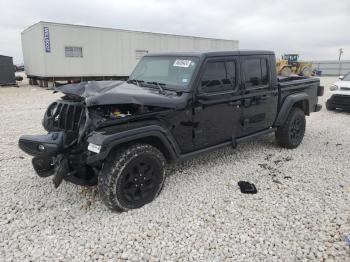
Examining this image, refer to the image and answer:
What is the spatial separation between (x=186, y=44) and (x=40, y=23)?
31.5 ft

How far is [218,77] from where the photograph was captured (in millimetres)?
4258

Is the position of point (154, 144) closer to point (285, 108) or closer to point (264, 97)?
point (264, 97)

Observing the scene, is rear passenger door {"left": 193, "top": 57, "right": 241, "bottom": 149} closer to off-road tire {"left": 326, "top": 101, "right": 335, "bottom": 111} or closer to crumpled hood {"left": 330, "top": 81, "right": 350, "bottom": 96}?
crumpled hood {"left": 330, "top": 81, "right": 350, "bottom": 96}

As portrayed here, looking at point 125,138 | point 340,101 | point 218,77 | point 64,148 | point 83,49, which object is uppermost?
point 83,49

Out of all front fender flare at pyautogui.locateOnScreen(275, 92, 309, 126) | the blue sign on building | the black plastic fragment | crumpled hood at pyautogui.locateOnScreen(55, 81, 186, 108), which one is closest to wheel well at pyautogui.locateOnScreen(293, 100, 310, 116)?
front fender flare at pyautogui.locateOnScreen(275, 92, 309, 126)

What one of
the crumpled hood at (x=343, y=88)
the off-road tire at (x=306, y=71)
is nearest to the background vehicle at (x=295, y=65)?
the off-road tire at (x=306, y=71)

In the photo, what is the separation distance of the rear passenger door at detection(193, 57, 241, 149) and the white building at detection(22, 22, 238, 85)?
10.9 m

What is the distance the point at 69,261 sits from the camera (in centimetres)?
271

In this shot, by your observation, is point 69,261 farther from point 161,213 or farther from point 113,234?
point 161,213

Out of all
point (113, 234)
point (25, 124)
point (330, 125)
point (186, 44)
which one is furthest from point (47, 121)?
point (186, 44)

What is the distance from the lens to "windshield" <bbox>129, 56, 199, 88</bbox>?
4.07 metres

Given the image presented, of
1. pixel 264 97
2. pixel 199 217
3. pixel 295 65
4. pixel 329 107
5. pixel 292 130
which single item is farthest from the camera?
pixel 295 65

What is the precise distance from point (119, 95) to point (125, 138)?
49 cm

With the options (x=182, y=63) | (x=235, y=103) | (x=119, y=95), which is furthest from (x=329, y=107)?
(x=119, y=95)
